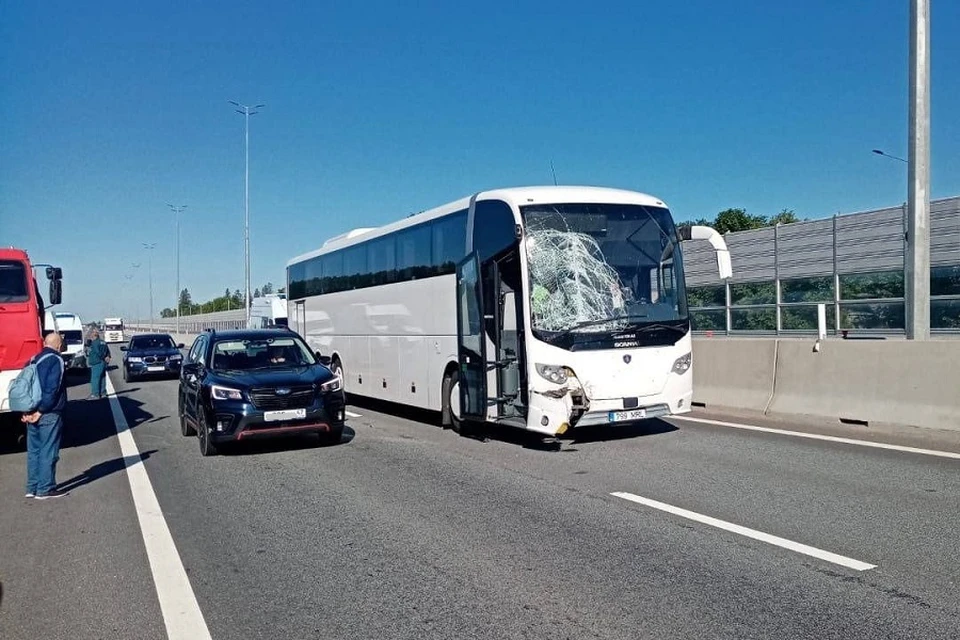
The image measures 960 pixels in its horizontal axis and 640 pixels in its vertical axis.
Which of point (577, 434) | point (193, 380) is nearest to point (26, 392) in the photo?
point (193, 380)

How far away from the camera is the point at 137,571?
6.34m

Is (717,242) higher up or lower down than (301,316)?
higher up

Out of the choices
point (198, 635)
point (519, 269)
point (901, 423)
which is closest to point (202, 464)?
point (519, 269)

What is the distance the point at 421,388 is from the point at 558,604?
9.97 metres

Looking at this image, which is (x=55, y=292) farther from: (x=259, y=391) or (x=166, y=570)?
(x=166, y=570)

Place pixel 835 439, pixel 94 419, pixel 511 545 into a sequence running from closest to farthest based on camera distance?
pixel 511 545, pixel 835 439, pixel 94 419

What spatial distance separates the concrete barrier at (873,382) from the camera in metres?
11.1

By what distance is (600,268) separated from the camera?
1138 cm

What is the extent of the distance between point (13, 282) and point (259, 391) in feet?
15.7

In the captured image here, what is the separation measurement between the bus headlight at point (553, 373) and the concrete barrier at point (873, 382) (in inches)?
179

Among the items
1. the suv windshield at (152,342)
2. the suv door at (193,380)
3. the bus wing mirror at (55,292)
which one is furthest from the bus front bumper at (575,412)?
the suv windshield at (152,342)

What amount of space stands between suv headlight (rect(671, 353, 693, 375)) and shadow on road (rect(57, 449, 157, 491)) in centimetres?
734

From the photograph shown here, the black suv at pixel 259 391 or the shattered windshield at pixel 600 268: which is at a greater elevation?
the shattered windshield at pixel 600 268

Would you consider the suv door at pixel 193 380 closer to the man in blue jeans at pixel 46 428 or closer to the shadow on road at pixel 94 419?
the shadow on road at pixel 94 419
